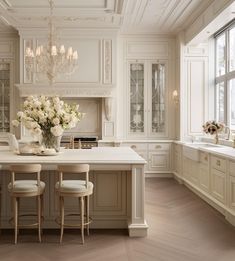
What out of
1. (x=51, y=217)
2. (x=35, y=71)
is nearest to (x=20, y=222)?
(x=51, y=217)

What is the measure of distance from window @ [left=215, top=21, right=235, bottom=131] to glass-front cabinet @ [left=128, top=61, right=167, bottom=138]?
1.21 meters

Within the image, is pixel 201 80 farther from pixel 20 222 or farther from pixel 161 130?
pixel 20 222

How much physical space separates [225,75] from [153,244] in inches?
167

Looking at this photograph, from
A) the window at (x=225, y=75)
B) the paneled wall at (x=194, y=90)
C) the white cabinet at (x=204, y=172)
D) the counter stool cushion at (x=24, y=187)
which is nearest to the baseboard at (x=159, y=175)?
the paneled wall at (x=194, y=90)

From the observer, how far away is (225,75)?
6930 millimetres

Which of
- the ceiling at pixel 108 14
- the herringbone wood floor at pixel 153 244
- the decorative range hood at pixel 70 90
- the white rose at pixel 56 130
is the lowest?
the herringbone wood floor at pixel 153 244

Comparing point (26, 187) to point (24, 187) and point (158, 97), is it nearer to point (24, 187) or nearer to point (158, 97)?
point (24, 187)

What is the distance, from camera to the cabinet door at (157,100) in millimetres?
8117

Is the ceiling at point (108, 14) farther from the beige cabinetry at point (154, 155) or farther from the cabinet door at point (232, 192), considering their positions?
the cabinet door at point (232, 192)

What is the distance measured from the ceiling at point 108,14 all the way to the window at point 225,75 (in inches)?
28.7

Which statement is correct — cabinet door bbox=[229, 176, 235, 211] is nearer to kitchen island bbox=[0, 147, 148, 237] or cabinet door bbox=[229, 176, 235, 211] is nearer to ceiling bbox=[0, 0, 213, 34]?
kitchen island bbox=[0, 147, 148, 237]

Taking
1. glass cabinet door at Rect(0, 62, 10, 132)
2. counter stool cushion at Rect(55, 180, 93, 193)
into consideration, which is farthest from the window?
glass cabinet door at Rect(0, 62, 10, 132)

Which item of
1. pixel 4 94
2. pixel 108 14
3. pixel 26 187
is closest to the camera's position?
pixel 26 187

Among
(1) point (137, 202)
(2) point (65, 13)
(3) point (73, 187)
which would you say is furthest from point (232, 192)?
(2) point (65, 13)
